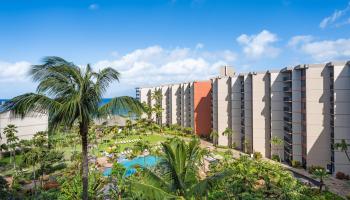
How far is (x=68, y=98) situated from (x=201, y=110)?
67859 mm

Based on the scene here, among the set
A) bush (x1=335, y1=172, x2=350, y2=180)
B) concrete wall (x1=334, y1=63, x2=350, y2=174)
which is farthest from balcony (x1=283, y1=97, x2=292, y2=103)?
bush (x1=335, y1=172, x2=350, y2=180)

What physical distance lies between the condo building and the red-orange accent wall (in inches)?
32.6

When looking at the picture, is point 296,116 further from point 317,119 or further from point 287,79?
point 287,79

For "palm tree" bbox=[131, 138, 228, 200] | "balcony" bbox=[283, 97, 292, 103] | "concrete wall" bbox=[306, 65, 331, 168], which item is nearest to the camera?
"palm tree" bbox=[131, 138, 228, 200]

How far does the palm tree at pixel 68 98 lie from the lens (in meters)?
8.98

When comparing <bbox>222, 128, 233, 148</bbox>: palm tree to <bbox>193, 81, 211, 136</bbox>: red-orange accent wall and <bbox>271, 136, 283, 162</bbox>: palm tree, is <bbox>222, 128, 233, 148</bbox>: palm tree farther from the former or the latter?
<bbox>193, 81, 211, 136</bbox>: red-orange accent wall

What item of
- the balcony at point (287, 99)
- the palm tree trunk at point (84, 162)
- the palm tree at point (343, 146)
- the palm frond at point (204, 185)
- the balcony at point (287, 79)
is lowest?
the palm tree at point (343, 146)

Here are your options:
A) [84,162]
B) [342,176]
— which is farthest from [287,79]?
[84,162]

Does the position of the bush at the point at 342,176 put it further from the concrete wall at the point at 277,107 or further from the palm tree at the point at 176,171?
the palm tree at the point at 176,171

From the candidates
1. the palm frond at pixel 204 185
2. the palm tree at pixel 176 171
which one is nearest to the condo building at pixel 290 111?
the palm tree at pixel 176 171

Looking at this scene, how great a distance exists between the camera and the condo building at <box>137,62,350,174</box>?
4003 cm

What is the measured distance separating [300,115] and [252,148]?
1326cm

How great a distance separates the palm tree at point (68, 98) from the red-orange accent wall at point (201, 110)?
66.5m

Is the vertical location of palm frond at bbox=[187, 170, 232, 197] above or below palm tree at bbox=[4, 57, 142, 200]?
below
